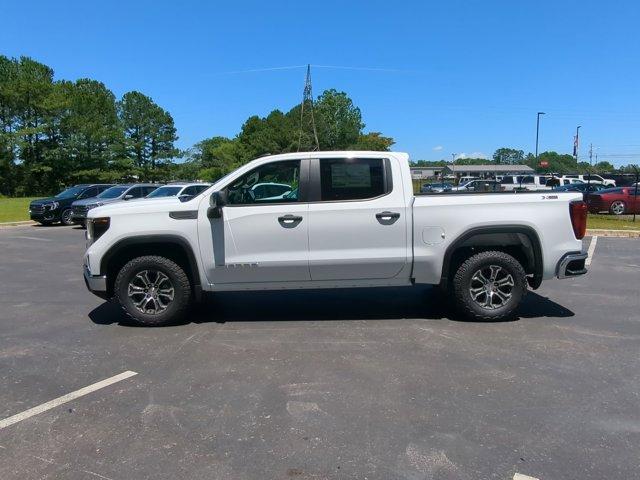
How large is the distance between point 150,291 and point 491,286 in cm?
388

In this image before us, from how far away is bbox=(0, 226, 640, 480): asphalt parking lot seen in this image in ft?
10.2

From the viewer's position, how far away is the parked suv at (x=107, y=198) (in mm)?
18641

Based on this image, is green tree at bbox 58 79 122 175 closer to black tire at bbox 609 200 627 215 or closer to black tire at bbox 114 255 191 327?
black tire at bbox 609 200 627 215

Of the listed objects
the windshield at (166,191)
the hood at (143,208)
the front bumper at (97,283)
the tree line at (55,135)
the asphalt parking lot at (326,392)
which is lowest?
the asphalt parking lot at (326,392)

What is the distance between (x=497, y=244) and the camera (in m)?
5.82

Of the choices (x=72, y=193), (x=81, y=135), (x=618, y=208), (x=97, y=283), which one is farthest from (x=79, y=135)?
(x=97, y=283)

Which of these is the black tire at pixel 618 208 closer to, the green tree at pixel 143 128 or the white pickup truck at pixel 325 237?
the white pickup truck at pixel 325 237

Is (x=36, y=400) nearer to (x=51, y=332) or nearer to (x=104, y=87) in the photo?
(x=51, y=332)

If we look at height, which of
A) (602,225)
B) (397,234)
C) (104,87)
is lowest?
(602,225)

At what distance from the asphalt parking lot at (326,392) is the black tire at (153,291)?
0.22 metres

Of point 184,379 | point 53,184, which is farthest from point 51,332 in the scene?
point 53,184

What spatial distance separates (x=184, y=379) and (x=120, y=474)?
138 cm

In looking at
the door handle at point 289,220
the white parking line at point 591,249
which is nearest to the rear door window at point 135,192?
the door handle at point 289,220

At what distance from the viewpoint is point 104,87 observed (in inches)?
2862
